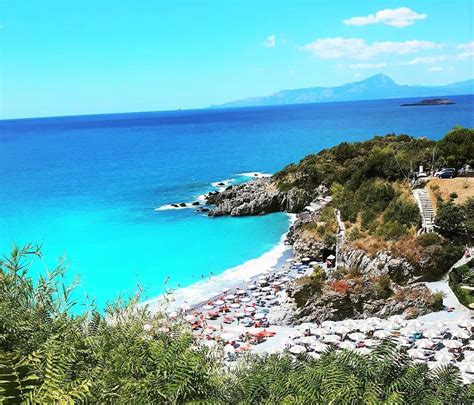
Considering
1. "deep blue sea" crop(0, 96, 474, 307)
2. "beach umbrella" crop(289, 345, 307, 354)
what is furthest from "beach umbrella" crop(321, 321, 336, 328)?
"deep blue sea" crop(0, 96, 474, 307)

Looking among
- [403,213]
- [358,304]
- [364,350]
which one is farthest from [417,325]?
[403,213]

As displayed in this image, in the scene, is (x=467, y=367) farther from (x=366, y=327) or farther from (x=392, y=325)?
(x=366, y=327)

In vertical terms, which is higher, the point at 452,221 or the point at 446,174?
the point at 446,174

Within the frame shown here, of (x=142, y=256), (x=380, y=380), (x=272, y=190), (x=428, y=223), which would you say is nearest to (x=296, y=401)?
(x=380, y=380)

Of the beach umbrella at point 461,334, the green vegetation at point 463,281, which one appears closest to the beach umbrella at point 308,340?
the beach umbrella at point 461,334

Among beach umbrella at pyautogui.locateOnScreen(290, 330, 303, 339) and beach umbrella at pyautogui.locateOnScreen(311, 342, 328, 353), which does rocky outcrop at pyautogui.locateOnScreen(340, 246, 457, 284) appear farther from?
beach umbrella at pyautogui.locateOnScreen(311, 342, 328, 353)

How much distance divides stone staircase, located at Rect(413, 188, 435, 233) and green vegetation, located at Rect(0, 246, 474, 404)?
22.1 m

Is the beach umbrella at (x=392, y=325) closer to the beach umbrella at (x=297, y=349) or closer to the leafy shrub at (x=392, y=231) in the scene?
the beach umbrella at (x=297, y=349)

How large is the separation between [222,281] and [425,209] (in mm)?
17586

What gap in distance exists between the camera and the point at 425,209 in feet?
112

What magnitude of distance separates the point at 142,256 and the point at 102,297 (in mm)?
10092

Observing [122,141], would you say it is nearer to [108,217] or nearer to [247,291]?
[108,217]

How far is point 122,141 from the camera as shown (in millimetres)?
172750

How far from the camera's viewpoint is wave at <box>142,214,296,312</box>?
33.9m
